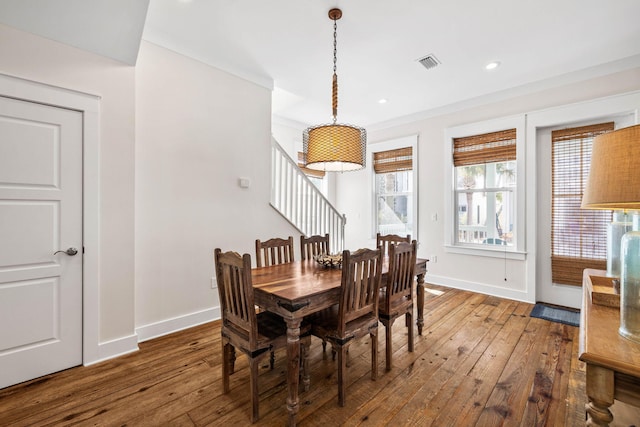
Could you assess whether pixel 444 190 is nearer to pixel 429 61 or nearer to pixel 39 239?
pixel 429 61

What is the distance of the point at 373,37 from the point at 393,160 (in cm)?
276

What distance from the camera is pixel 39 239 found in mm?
2100

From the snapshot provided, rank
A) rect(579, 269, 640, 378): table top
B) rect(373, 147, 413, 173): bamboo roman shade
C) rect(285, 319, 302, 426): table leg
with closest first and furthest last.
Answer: rect(579, 269, 640, 378): table top
rect(285, 319, 302, 426): table leg
rect(373, 147, 413, 173): bamboo roman shade

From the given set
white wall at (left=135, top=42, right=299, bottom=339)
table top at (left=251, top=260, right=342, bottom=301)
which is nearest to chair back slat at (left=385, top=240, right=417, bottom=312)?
table top at (left=251, top=260, right=342, bottom=301)

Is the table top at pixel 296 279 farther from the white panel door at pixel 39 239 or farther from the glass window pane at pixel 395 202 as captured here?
the glass window pane at pixel 395 202

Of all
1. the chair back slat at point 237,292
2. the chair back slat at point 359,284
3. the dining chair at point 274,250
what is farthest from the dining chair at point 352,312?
the dining chair at point 274,250

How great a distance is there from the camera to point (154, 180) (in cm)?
274

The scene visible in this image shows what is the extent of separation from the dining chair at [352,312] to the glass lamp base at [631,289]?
1168mm

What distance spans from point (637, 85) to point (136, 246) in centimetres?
540

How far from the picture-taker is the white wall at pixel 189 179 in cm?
270

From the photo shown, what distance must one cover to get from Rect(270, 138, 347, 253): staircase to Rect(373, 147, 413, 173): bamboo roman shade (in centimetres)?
161

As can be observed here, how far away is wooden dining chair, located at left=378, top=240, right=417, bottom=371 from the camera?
2193 mm

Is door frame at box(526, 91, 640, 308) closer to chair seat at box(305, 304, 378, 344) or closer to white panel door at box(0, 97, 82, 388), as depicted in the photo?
chair seat at box(305, 304, 378, 344)

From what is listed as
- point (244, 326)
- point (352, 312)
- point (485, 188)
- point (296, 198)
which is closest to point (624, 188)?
point (352, 312)
